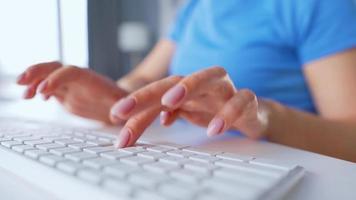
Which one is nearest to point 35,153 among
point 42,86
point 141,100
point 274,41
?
point 141,100

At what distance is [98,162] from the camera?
0.98ft

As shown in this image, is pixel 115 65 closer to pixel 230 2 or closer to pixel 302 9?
pixel 230 2

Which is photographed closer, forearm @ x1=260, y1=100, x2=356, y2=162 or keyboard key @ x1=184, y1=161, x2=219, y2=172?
keyboard key @ x1=184, y1=161, x2=219, y2=172

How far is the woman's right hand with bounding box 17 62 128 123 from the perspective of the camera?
580 millimetres

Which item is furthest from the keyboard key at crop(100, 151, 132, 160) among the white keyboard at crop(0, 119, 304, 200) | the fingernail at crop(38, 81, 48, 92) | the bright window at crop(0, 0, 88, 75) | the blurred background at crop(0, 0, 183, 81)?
the bright window at crop(0, 0, 88, 75)

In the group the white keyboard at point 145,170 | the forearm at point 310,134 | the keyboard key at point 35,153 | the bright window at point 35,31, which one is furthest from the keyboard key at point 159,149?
the bright window at point 35,31

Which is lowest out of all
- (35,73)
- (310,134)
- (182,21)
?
(310,134)

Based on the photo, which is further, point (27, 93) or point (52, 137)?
point (27, 93)

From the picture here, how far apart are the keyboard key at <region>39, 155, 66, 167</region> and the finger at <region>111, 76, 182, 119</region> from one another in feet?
0.27

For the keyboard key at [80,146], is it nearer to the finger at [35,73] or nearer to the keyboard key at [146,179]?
the keyboard key at [146,179]

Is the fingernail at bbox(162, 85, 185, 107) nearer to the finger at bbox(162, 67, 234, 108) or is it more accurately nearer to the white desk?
the finger at bbox(162, 67, 234, 108)

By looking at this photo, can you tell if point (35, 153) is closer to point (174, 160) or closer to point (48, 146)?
point (48, 146)

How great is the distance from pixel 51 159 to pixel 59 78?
294 mm

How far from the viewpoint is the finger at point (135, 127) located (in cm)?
39
